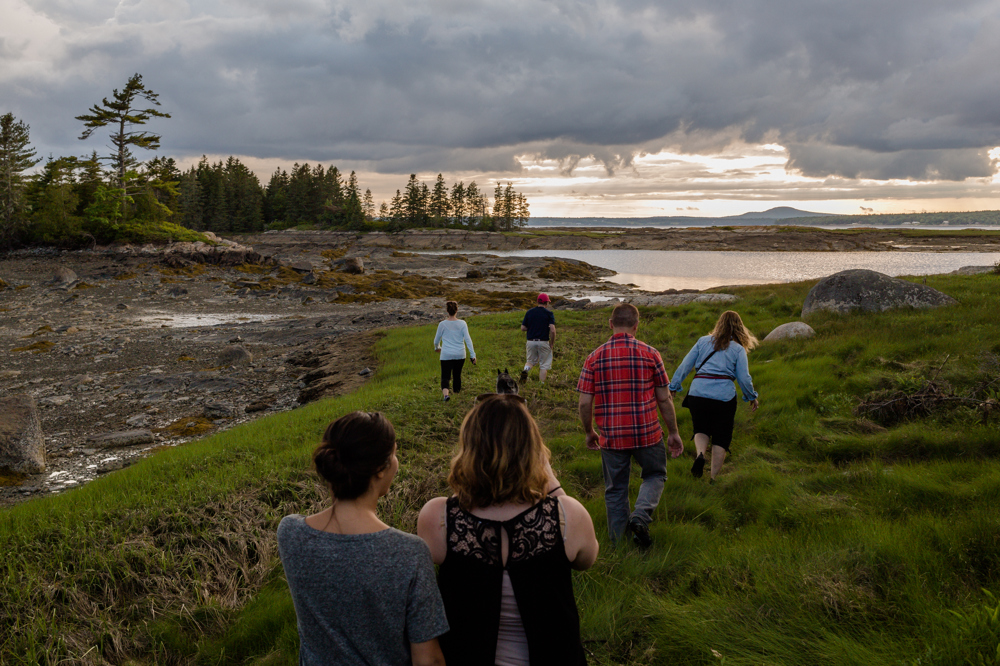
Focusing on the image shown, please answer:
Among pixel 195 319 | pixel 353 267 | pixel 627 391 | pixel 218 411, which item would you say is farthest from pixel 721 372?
pixel 353 267

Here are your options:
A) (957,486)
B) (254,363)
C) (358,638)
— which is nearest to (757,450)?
(957,486)

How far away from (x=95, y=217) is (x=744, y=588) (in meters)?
64.3

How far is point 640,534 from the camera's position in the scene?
4746 millimetres

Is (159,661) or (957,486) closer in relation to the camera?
(159,661)

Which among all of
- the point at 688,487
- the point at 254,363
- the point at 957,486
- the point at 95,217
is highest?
the point at 95,217

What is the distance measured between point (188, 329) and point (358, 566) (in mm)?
26328

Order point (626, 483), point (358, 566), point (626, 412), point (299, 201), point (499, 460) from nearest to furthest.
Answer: point (358, 566) → point (499, 460) → point (626, 412) → point (626, 483) → point (299, 201)

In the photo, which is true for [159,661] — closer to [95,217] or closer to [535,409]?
[535,409]

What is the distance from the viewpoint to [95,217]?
51.9m

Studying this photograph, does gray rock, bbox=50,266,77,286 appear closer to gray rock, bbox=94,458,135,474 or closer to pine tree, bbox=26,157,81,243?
pine tree, bbox=26,157,81,243

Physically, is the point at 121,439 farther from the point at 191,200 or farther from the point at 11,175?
the point at 191,200

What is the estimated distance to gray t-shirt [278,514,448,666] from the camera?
212 cm

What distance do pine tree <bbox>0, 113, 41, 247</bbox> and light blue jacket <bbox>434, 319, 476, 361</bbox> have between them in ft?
204

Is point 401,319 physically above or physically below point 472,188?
below
